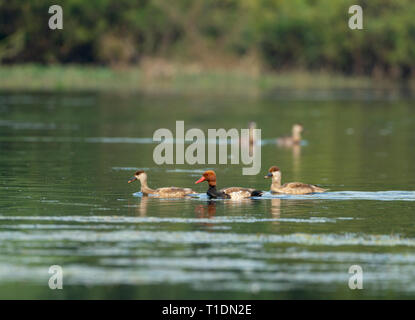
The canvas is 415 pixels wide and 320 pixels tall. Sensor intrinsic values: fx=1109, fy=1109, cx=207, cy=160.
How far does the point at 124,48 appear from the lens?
86.2 metres

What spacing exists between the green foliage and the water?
167 feet

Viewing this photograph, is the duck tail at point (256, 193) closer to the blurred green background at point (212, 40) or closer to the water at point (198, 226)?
the water at point (198, 226)

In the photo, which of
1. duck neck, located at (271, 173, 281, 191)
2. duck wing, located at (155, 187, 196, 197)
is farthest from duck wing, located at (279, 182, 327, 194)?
duck wing, located at (155, 187, 196, 197)

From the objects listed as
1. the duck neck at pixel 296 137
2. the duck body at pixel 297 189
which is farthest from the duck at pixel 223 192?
the duck neck at pixel 296 137

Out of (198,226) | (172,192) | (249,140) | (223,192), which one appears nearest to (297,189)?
(223,192)

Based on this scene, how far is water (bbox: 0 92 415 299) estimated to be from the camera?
480 inches

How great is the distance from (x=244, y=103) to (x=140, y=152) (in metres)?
25.0

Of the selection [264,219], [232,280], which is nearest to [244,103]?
[264,219]

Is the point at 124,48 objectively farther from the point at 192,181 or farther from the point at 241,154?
the point at 192,181

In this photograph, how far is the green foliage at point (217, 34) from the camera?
8206cm

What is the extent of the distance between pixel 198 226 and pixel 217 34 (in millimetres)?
76238

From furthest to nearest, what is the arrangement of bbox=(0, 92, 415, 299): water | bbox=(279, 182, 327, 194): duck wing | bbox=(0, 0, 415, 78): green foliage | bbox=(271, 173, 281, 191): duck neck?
bbox=(0, 0, 415, 78): green foliage < bbox=(271, 173, 281, 191): duck neck < bbox=(279, 182, 327, 194): duck wing < bbox=(0, 92, 415, 299): water

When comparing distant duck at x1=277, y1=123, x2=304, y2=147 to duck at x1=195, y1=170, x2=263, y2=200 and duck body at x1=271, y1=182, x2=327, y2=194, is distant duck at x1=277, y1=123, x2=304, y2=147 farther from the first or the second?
duck at x1=195, y1=170, x2=263, y2=200

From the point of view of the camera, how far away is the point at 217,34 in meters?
91.1
